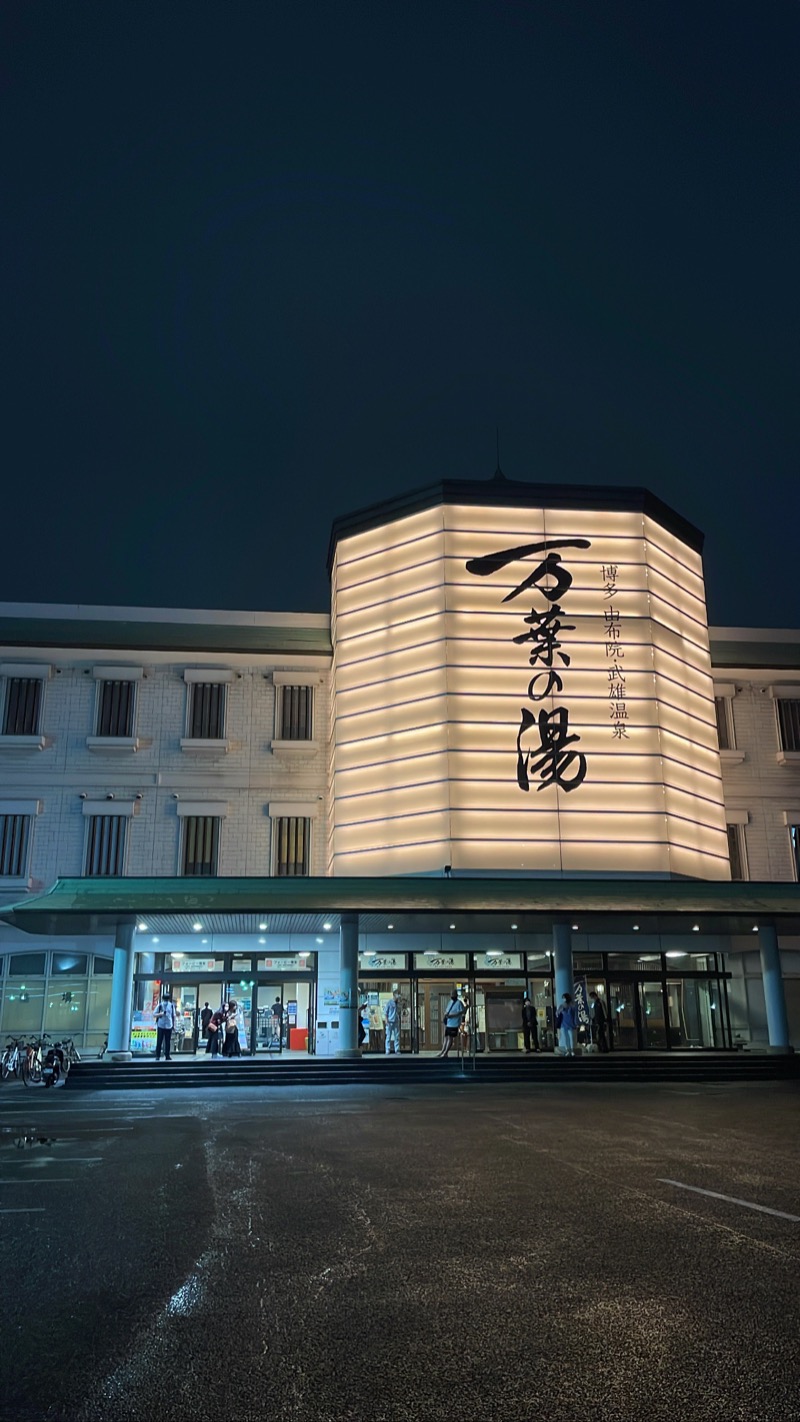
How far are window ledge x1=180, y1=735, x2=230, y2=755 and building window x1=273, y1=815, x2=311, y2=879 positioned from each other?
2.91m

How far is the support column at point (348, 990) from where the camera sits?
2606cm

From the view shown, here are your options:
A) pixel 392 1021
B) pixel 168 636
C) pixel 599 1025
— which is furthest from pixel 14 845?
pixel 599 1025

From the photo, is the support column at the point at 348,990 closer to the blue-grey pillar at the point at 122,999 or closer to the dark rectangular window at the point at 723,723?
the blue-grey pillar at the point at 122,999

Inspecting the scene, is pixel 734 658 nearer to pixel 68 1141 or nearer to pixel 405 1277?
pixel 68 1141

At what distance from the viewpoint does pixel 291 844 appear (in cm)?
3328

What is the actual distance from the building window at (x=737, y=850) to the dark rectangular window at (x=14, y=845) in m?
23.0

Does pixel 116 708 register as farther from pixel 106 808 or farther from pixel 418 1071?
pixel 418 1071

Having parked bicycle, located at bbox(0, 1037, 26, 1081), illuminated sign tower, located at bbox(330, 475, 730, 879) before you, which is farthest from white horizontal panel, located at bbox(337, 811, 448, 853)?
parked bicycle, located at bbox(0, 1037, 26, 1081)

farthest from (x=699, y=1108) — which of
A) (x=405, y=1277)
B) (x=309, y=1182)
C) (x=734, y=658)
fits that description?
(x=734, y=658)

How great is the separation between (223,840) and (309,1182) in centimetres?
2355

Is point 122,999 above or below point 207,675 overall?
below

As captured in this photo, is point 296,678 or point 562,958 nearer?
point 562,958

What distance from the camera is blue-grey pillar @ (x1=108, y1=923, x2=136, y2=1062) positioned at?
83.6 feet

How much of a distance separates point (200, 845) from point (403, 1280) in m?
27.4
